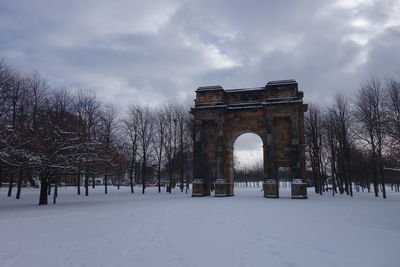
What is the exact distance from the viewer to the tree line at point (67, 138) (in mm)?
16719

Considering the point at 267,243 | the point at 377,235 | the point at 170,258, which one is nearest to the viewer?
the point at 170,258

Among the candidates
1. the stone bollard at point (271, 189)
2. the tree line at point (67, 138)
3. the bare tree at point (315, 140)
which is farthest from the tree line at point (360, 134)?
the tree line at point (67, 138)

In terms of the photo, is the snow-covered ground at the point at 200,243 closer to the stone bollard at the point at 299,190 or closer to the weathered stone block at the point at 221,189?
the stone bollard at the point at 299,190

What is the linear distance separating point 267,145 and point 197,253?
20579 millimetres

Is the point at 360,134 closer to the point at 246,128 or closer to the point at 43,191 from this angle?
the point at 246,128

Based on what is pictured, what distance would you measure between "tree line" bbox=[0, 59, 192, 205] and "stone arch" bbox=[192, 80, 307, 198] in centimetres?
811

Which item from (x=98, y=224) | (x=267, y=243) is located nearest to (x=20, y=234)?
(x=98, y=224)

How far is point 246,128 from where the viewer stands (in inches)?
1088

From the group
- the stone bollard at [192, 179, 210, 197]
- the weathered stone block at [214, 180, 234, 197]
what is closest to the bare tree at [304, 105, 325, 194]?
the weathered stone block at [214, 180, 234, 197]

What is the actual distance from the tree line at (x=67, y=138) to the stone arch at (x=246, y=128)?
8107 millimetres

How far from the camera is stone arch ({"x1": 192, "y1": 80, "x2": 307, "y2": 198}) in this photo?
25047mm

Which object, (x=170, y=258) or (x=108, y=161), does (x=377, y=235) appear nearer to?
(x=170, y=258)

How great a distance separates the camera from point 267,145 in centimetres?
2533

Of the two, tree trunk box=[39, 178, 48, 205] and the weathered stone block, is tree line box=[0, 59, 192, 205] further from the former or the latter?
the weathered stone block
